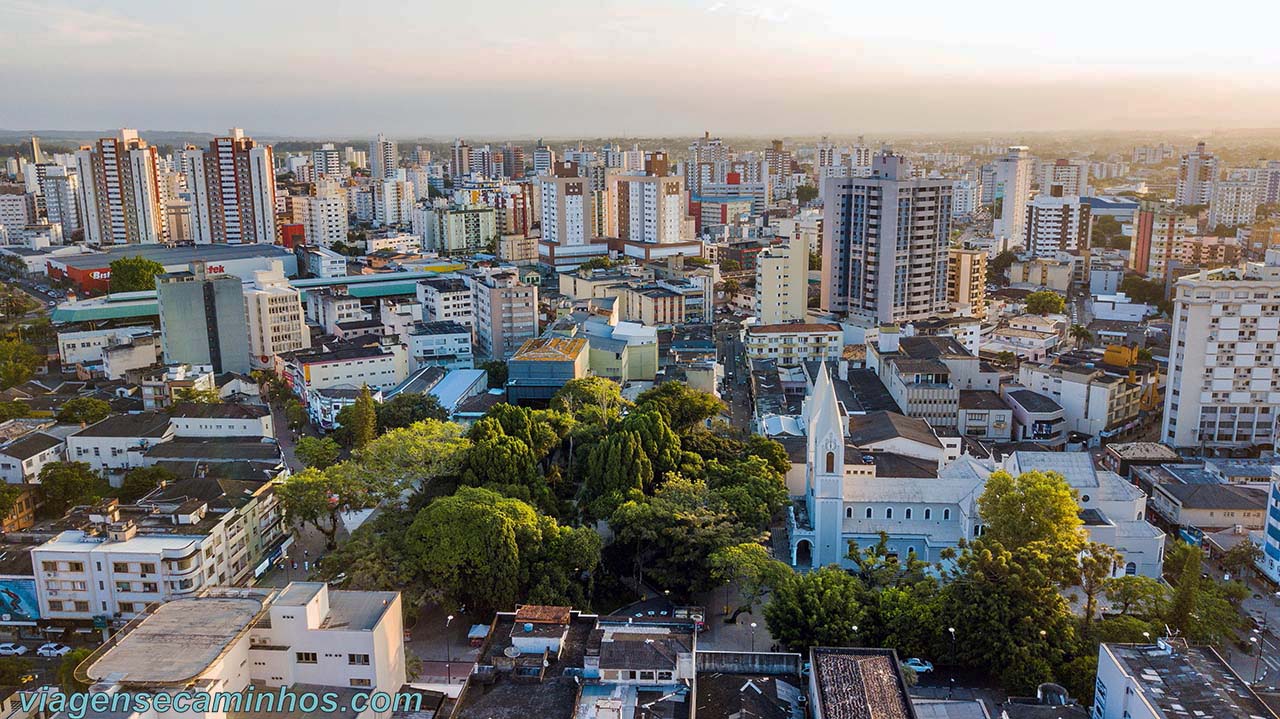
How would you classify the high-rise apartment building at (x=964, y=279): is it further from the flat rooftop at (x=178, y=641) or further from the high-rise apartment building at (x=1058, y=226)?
the flat rooftop at (x=178, y=641)

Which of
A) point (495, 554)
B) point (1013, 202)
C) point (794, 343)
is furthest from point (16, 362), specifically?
point (1013, 202)

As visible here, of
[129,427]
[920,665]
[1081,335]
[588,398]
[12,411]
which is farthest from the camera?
[1081,335]

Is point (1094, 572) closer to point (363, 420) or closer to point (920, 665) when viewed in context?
point (920, 665)

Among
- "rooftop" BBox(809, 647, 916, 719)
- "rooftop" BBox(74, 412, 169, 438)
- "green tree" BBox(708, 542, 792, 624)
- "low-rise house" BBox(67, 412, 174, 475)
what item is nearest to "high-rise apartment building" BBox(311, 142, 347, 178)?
"rooftop" BBox(74, 412, 169, 438)

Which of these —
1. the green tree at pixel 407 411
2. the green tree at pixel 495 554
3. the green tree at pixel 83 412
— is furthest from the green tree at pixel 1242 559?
the green tree at pixel 83 412

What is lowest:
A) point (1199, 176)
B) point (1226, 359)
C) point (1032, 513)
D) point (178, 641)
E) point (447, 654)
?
point (447, 654)

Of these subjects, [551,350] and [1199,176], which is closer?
[551,350]
